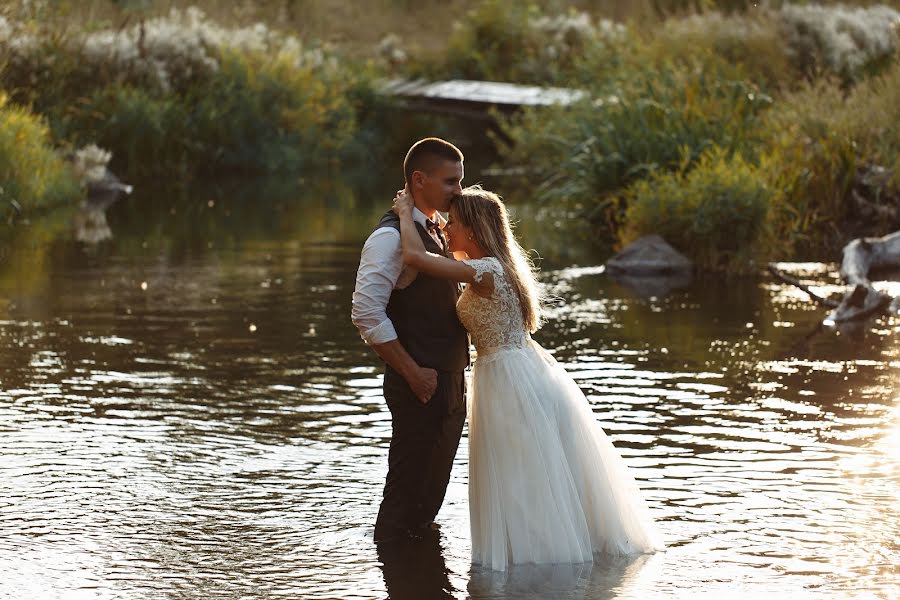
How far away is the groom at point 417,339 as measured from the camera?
686cm

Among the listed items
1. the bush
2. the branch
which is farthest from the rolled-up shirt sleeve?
the bush

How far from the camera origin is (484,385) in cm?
711

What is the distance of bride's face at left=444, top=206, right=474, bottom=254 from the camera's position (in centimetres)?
708

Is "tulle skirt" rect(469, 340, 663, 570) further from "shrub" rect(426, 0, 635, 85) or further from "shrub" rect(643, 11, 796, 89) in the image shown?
"shrub" rect(426, 0, 635, 85)

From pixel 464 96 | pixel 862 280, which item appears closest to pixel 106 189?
pixel 464 96

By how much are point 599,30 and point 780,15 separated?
14403 millimetres

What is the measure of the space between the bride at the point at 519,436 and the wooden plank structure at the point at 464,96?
26964mm

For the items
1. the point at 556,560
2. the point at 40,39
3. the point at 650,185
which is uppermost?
the point at 40,39

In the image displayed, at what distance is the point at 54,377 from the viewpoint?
1159 cm

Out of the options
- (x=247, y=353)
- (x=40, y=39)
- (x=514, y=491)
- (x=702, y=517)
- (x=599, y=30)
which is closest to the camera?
(x=514, y=491)

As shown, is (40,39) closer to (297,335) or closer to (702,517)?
(297,335)

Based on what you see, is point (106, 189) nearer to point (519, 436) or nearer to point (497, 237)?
point (497, 237)

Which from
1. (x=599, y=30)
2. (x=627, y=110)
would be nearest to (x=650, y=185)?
(x=627, y=110)

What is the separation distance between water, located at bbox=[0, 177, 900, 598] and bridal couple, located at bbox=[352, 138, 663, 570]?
20cm
